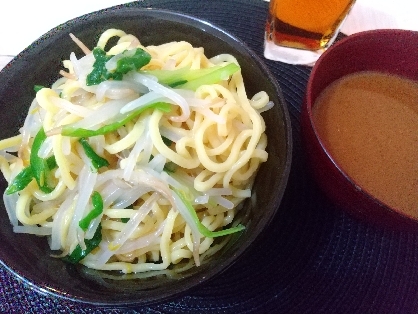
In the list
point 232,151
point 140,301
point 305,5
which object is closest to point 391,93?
point 305,5

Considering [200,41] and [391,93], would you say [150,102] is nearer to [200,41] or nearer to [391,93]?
[200,41]

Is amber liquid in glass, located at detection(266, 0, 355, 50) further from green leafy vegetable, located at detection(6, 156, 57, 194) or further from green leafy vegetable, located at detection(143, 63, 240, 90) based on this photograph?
green leafy vegetable, located at detection(6, 156, 57, 194)

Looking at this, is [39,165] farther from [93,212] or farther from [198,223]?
[198,223]

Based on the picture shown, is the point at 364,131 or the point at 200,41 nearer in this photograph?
the point at 364,131

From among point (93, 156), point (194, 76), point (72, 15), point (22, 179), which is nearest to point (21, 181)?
point (22, 179)

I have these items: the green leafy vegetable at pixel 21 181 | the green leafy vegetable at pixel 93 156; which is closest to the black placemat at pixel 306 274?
the green leafy vegetable at pixel 21 181
